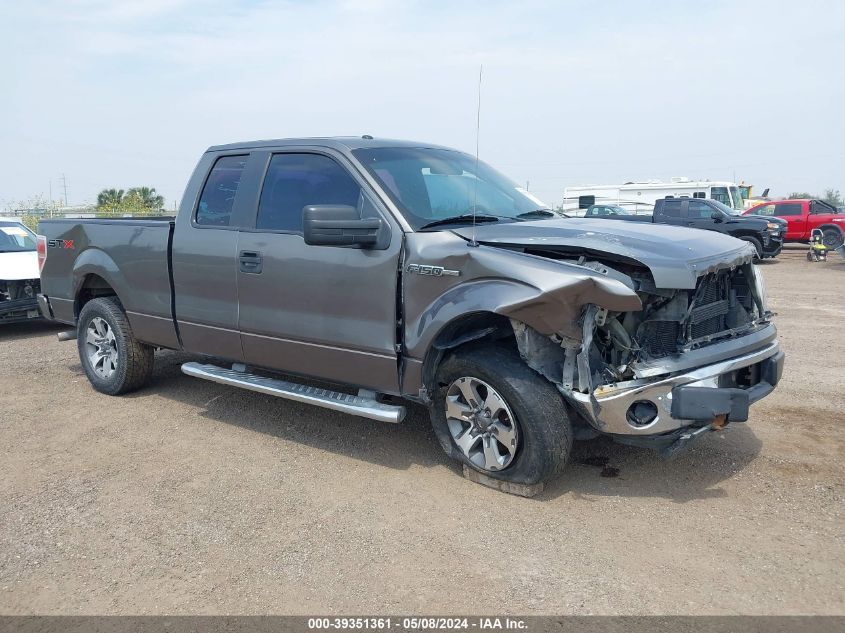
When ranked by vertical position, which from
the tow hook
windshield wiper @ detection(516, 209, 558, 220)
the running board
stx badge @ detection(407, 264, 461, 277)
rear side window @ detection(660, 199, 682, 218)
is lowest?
the running board

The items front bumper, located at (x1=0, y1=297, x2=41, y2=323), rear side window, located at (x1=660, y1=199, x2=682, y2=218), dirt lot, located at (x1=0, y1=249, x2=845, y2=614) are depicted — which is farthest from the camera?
rear side window, located at (x1=660, y1=199, x2=682, y2=218)

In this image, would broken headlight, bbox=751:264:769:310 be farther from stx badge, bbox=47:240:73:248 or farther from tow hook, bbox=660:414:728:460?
stx badge, bbox=47:240:73:248

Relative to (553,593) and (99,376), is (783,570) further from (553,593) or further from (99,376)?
(99,376)

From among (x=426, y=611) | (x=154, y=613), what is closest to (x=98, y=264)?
(x=154, y=613)

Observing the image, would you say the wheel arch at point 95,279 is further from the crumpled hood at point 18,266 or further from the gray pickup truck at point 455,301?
the crumpled hood at point 18,266

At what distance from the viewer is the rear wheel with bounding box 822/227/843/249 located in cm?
2102

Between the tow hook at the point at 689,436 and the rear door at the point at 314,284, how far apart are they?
5.35 ft

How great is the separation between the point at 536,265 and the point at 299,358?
1902 millimetres

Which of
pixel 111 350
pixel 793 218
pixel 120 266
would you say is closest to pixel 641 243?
pixel 120 266

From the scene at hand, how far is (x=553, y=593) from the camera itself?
10.5ft

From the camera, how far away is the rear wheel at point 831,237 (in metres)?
21.0

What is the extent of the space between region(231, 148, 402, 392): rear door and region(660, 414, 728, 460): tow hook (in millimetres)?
1631

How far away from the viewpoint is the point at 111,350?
6375mm

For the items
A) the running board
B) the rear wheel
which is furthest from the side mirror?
the rear wheel
